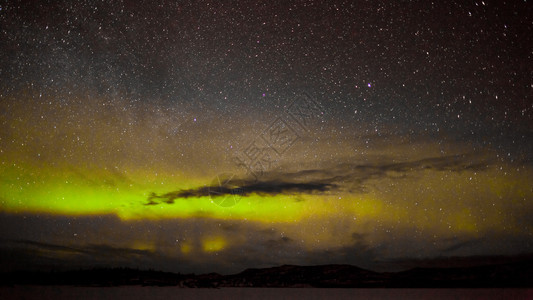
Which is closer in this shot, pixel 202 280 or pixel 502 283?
pixel 202 280

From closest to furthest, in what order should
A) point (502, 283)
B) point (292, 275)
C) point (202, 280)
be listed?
point (292, 275) → point (202, 280) → point (502, 283)

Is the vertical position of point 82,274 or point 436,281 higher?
point 82,274

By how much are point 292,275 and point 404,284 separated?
147ft

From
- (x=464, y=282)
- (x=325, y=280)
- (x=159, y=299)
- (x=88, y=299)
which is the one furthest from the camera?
(x=464, y=282)

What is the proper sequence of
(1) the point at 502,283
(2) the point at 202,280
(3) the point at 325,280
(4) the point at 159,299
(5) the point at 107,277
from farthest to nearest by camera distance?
(1) the point at 502,283, (2) the point at 202,280, (3) the point at 325,280, (4) the point at 159,299, (5) the point at 107,277

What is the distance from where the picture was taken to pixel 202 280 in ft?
203

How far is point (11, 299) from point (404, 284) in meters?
75.3

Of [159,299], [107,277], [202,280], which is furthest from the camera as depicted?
[202,280]

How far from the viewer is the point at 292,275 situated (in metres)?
52.9

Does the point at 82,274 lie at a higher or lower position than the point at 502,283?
higher

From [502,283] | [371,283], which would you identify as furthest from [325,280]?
[502,283]

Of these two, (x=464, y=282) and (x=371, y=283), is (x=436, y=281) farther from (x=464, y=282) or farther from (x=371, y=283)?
(x=371, y=283)

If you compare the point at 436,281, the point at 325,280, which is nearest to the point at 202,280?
the point at 325,280

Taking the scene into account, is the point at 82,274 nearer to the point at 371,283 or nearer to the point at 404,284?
the point at 371,283
